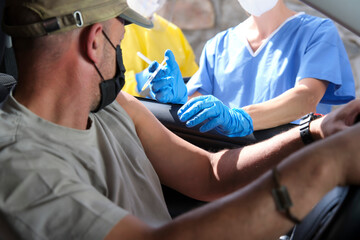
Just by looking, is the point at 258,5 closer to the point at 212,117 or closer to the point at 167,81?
the point at 167,81

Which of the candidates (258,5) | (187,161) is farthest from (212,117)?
(258,5)

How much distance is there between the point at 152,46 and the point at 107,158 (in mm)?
1811

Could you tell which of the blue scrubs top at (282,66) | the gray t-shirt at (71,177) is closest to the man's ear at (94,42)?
the gray t-shirt at (71,177)

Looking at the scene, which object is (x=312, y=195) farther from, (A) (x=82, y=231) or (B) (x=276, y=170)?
(A) (x=82, y=231)

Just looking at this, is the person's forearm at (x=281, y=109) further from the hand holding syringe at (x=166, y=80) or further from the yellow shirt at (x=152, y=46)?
the yellow shirt at (x=152, y=46)

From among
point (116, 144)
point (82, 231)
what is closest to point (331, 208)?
point (82, 231)

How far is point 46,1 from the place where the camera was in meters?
0.81

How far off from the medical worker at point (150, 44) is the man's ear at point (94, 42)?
1.39 m

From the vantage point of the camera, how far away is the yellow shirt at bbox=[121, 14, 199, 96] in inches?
101

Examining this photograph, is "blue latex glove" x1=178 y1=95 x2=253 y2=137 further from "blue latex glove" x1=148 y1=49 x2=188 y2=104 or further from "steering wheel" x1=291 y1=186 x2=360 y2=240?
"steering wheel" x1=291 y1=186 x2=360 y2=240

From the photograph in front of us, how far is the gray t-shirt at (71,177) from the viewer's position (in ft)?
2.23

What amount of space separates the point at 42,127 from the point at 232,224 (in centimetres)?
38

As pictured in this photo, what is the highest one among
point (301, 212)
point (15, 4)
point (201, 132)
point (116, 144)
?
point (15, 4)

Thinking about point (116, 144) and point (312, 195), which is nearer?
point (312, 195)
